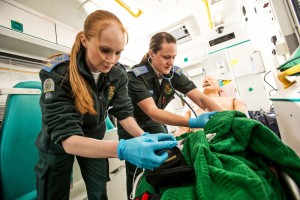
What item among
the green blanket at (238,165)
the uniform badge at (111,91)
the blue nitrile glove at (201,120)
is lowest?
the green blanket at (238,165)

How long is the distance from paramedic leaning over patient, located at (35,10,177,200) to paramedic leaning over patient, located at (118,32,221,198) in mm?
218

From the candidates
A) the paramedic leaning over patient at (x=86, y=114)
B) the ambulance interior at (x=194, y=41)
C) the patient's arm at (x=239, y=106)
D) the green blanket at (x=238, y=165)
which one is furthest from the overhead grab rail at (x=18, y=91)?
the patient's arm at (x=239, y=106)

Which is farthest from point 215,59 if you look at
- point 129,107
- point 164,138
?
point 164,138

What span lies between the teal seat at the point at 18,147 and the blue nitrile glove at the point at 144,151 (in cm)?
86

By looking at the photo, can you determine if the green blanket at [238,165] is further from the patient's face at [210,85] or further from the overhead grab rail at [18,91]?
the patient's face at [210,85]

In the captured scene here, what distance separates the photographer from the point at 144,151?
23.4 inches

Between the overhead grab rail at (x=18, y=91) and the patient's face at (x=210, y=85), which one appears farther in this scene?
the patient's face at (x=210, y=85)

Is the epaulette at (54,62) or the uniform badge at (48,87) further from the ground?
the epaulette at (54,62)

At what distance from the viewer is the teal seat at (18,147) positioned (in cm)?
102

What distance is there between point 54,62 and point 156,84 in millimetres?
817

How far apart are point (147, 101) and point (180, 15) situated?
2208 mm

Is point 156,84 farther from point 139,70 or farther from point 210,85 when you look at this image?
point 210,85

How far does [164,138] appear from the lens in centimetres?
75

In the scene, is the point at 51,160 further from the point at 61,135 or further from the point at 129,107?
the point at 129,107
